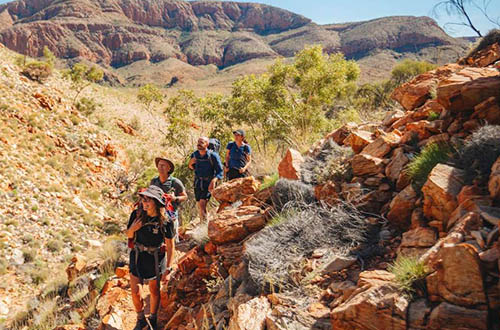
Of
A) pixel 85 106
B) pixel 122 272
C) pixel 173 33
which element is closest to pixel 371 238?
pixel 122 272

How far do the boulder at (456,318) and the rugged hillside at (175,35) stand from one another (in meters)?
78.2

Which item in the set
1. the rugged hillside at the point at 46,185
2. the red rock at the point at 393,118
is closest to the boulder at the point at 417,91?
the red rock at the point at 393,118

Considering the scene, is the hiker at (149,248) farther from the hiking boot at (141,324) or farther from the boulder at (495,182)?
the boulder at (495,182)

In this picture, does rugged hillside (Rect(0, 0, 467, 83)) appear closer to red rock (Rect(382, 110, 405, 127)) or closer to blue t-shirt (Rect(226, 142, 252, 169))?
blue t-shirt (Rect(226, 142, 252, 169))

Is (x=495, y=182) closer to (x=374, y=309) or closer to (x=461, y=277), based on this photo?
(x=461, y=277)

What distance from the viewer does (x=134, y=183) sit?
16.3 metres

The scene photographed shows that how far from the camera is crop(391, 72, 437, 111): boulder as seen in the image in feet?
15.1

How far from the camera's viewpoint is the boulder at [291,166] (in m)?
4.38

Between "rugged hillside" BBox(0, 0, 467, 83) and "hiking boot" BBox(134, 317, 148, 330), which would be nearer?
"hiking boot" BBox(134, 317, 148, 330)

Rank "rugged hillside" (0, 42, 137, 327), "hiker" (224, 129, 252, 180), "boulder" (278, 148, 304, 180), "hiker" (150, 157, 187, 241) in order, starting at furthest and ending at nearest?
"rugged hillside" (0, 42, 137, 327) < "hiker" (224, 129, 252, 180) < "hiker" (150, 157, 187, 241) < "boulder" (278, 148, 304, 180)

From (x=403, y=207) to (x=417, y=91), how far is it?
262 cm

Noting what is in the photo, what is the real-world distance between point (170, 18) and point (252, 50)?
55.2 m

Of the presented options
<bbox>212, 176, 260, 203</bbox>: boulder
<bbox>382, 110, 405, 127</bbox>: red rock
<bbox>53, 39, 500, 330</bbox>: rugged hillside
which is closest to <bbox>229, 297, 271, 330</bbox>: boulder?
<bbox>53, 39, 500, 330</bbox>: rugged hillside

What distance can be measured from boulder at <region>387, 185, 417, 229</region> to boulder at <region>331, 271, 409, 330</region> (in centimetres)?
93
